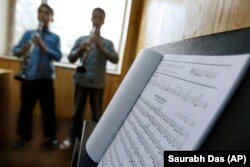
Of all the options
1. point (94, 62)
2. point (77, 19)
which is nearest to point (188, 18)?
point (94, 62)

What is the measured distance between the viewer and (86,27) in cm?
195

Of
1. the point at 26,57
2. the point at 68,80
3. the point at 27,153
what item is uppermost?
the point at 26,57

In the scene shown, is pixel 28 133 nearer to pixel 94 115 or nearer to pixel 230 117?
pixel 94 115

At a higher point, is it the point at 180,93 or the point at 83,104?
the point at 180,93

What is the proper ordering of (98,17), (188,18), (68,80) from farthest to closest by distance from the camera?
(68,80), (98,17), (188,18)

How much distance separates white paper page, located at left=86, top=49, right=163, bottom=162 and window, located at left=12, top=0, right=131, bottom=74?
1170 millimetres

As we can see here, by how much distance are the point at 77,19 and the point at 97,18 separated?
511 millimetres

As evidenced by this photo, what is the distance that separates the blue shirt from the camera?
197 cm

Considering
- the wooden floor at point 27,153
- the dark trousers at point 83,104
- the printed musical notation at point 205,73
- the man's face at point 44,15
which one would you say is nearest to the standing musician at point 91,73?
the dark trousers at point 83,104

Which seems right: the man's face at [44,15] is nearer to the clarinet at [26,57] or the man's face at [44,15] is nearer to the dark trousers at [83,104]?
the clarinet at [26,57]

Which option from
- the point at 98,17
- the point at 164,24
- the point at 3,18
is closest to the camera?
the point at 98,17

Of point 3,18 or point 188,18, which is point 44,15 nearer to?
point 3,18

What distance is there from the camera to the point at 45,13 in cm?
193

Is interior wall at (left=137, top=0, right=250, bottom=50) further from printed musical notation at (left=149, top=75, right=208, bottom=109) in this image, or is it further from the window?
printed musical notation at (left=149, top=75, right=208, bottom=109)
